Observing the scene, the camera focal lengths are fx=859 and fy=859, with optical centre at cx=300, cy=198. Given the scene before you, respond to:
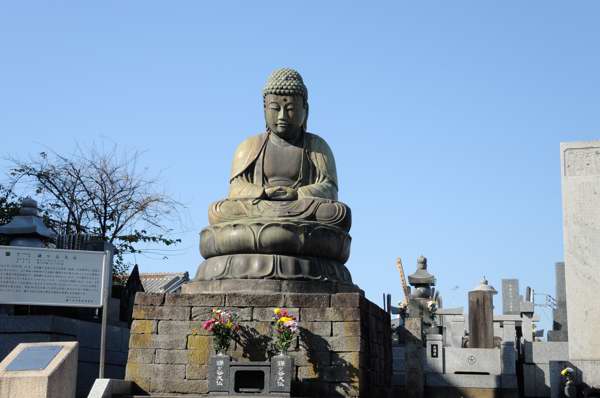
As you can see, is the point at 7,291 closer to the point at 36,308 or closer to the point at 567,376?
the point at 36,308

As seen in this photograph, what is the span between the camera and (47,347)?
9.54 m

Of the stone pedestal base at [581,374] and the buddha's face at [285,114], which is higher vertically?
the buddha's face at [285,114]

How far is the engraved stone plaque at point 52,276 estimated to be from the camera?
11.6 m

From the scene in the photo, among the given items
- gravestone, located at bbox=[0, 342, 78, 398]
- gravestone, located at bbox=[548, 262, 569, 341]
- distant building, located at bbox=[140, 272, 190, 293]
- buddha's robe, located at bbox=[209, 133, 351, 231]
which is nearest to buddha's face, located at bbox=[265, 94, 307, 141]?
buddha's robe, located at bbox=[209, 133, 351, 231]

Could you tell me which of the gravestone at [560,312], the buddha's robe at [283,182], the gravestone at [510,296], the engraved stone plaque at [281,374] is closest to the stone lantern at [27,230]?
the buddha's robe at [283,182]

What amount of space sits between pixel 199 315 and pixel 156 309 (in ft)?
2.14

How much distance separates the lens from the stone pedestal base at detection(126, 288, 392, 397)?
1177 cm

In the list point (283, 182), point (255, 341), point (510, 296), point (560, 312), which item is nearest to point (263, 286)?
point (255, 341)

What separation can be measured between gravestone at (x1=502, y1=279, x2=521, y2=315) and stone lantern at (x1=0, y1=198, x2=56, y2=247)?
13.6 meters

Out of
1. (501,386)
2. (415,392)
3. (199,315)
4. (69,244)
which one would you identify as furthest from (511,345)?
(69,244)

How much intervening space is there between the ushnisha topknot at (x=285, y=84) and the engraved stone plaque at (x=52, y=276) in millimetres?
4387

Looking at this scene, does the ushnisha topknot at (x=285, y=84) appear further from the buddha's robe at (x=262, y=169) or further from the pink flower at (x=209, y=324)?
the pink flower at (x=209, y=324)

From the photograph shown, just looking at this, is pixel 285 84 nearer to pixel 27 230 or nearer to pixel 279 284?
pixel 279 284

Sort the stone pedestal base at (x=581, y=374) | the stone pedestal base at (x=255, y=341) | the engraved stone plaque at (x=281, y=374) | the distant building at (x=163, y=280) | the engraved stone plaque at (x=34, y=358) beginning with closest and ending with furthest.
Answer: the engraved stone plaque at (x=34, y=358)
the engraved stone plaque at (x=281, y=374)
the stone pedestal base at (x=255, y=341)
the stone pedestal base at (x=581, y=374)
the distant building at (x=163, y=280)
